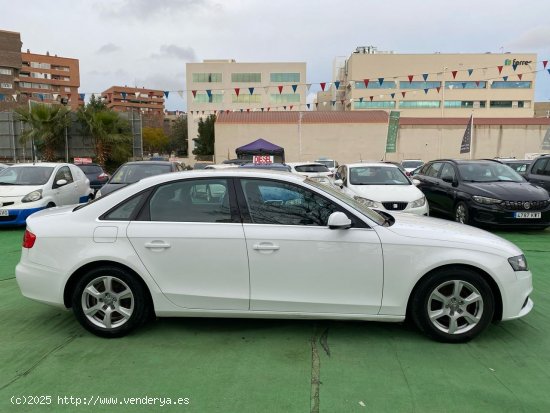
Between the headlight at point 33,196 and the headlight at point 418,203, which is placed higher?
the headlight at point 418,203

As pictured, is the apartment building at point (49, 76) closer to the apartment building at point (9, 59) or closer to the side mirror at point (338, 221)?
the apartment building at point (9, 59)

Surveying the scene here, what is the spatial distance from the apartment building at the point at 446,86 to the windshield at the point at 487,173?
56.7 meters

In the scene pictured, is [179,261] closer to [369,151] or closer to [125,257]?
[125,257]

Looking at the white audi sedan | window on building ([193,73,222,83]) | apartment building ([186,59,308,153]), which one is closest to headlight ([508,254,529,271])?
the white audi sedan

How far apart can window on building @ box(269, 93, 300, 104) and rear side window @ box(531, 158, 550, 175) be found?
2235 inches

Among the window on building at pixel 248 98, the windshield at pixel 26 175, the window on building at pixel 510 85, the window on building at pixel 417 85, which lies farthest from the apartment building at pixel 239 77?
the windshield at pixel 26 175

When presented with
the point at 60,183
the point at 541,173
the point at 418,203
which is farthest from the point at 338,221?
the point at 541,173

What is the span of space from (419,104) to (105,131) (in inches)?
2036

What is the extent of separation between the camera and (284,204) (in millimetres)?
3734

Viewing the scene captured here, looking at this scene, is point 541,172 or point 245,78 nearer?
point 541,172

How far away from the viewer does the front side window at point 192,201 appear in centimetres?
376

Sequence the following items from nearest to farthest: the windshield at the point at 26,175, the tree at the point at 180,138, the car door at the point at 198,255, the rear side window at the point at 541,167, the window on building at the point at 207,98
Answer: the car door at the point at 198,255 < the windshield at the point at 26,175 < the rear side window at the point at 541,167 < the window on building at the point at 207,98 < the tree at the point at 180,138

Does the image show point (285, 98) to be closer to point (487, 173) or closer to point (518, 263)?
point (487, 173)

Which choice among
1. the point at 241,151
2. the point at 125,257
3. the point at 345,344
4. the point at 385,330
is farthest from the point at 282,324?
the point at 241,151
